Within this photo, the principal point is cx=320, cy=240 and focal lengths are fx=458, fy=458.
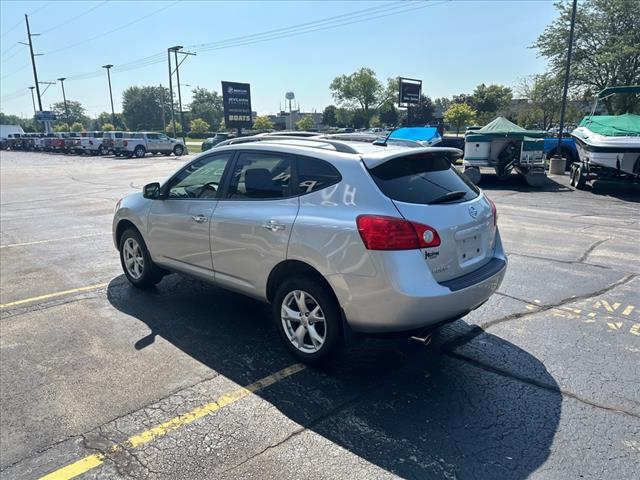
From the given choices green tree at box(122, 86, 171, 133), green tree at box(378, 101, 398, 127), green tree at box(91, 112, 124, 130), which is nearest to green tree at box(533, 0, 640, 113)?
green tree at box(378, 101, 398, 127)

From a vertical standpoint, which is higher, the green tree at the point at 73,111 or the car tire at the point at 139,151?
the green tree at the point at 73,111

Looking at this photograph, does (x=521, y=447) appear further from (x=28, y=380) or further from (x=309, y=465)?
(x=28, y=380)

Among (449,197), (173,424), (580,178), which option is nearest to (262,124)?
(580,178)

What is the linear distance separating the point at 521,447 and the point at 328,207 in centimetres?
198

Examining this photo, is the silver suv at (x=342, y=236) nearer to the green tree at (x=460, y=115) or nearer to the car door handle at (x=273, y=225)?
the car door handle at (x=273, y=225)

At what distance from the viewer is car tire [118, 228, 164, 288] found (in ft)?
17.3

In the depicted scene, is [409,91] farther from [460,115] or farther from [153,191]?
[153,191]

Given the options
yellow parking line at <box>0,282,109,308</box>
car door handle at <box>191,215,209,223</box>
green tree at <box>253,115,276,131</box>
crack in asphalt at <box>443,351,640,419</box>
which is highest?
green tree at <box>253,115,276,131</box>

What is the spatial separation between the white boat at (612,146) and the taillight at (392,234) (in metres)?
12.4

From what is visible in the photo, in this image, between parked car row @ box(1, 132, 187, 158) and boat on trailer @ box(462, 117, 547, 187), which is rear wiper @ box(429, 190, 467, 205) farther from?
parked car row @ box(1, 132, 187, 158)

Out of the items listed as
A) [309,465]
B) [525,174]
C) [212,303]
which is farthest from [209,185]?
[525,174]

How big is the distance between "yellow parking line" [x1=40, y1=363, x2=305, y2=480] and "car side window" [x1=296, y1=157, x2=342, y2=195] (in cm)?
144

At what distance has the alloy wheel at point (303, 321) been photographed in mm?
3535

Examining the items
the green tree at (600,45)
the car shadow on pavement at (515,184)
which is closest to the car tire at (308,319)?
the car shadow on pavement at (515,184)
